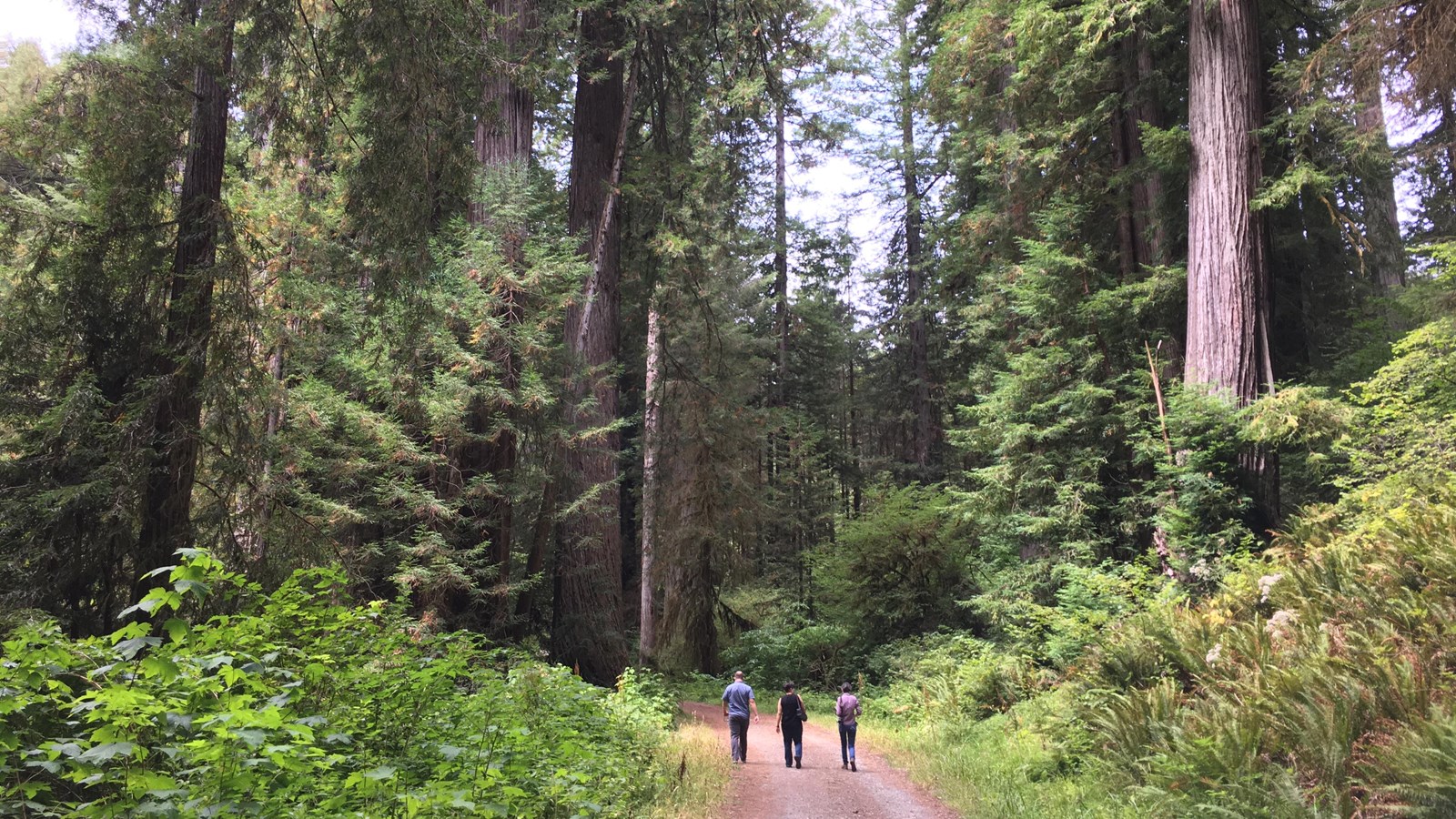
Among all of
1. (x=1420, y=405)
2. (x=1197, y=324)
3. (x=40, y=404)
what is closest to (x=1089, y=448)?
(x=1197, y=324)

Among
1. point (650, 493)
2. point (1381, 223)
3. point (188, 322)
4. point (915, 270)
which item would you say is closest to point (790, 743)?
point (650, 493)

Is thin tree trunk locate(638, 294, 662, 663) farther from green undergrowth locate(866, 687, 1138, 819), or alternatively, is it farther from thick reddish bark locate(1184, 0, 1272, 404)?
thick reddish bark locate(1184, 0, 1272, 404)

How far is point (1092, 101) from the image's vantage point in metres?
14.3

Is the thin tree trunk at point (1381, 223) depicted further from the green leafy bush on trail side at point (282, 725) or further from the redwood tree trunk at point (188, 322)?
the redwood tree trunk at point (188, 322)

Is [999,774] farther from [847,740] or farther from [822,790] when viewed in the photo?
[847,740]

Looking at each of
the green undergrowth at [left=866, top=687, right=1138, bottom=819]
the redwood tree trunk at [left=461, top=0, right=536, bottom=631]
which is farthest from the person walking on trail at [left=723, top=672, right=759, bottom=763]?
the redwood tree trunk at [left=461, top=0, right=536, bottom=631]

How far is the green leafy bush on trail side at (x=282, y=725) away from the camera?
2.69 m

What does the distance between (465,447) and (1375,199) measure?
737 inches

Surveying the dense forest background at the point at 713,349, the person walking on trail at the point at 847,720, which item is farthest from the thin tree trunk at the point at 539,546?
the person walking on trail at the point at 847,720

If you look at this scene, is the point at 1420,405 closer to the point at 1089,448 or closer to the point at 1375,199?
the point at 1089,448

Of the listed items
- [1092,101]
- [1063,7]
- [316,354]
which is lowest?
[316,354]

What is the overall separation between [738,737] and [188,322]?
8.34m

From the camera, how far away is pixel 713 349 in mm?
19047

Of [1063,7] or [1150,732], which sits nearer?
[1150,732]
